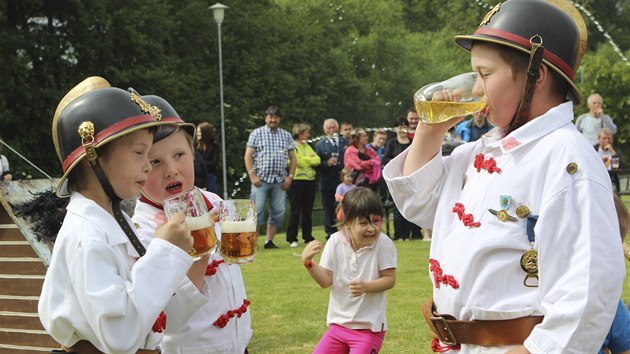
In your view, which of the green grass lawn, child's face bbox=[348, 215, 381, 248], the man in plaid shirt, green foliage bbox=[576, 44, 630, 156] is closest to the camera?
child's face bbox=[348, 215, 381, 248]

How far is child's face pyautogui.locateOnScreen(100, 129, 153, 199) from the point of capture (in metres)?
3.89

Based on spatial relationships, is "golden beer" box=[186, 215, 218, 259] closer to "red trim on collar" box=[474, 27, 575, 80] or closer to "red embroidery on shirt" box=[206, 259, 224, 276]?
"red embroidery on shirt" box=[206, 259, 224, 276]

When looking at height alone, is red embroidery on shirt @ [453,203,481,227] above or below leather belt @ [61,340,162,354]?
above

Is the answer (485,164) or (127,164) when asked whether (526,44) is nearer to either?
(485,164)

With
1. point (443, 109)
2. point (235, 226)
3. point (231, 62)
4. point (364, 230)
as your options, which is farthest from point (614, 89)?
point (443, 109)

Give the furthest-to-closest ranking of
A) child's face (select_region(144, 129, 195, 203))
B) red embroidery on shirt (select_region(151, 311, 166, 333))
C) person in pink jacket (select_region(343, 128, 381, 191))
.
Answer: person in pink jacket (select_region(343, 128, 381, 191))
child's face (select_region(144, 129, 195, 203))
red embroidery on shirt (select_region(151, 311, 166, 333))

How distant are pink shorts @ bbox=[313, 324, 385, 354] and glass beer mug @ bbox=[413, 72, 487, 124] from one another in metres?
3.16

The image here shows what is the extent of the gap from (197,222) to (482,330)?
123 centimetres

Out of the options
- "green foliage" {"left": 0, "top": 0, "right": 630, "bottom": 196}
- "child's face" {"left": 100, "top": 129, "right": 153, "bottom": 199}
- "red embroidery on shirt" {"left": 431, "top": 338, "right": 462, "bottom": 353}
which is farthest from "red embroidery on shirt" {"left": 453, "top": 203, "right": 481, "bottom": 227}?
"green foliage" {"left": 0, "top": 0, "right": 630, "bottom": 196}

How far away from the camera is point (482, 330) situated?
3582 millimetres

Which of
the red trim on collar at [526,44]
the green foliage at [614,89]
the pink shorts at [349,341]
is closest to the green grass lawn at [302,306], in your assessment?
the pink shorts at [349,341]

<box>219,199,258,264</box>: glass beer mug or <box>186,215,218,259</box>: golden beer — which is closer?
<box>186,215,218,259</box>: golden beer

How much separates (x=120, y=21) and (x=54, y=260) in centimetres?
3199

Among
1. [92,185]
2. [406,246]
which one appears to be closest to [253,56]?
[406,246]
